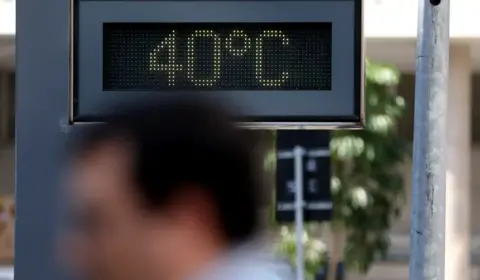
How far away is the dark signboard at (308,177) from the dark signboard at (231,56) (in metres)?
4.47

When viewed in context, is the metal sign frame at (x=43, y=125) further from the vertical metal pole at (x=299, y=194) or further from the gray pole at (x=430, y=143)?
the vertical metal pole at (x=299, y=194)

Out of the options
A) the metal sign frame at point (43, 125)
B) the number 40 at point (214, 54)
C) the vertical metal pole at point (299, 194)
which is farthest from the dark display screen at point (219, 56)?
the vertical metal pole at point (299, 194)

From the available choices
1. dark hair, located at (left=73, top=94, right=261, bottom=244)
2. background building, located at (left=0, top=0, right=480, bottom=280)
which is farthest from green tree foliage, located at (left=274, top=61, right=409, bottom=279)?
dark hair, located at (left=73, top=94, right=261, bottom=244)

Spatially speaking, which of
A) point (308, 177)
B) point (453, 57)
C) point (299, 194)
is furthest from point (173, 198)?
point (453, 57)

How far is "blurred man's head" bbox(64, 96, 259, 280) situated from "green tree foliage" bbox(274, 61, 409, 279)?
5812mm

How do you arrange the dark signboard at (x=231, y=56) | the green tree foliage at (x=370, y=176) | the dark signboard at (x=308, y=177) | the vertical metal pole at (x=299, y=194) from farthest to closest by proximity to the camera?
the green tree foliage at (x=370, y=176), the dark signboard at (x=308, y=177), the vertical metal pole at (x=299, y=194), the dark signboard at (x=231, y=56)

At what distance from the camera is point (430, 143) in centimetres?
377

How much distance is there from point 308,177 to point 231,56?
4.59 metres

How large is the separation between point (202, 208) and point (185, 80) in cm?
35

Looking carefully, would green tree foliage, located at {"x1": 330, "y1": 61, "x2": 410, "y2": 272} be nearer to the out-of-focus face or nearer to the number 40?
the number 40

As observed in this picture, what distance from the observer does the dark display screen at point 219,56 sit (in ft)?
6.55

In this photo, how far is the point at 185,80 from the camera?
6.55 feet

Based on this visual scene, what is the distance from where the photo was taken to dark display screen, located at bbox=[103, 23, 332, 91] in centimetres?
200

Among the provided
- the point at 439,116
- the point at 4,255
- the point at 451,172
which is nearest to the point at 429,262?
the point at 439,116
